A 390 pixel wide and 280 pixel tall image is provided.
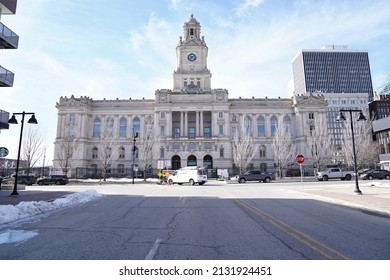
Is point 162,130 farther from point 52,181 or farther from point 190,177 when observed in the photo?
point 190,177

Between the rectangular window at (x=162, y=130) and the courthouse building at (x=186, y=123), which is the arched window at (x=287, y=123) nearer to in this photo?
the courthouse building at (x=186, y=123)

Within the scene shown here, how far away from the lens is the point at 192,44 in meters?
77.8

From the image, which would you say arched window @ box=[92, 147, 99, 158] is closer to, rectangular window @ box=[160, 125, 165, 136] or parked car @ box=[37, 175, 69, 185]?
rectangular window @ box=[160, 125, 165, 136]

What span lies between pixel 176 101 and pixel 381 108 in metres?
96.2

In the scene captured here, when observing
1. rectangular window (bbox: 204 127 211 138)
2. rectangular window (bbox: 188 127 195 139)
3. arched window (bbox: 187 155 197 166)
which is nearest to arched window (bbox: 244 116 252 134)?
rectangular window (bbox: 204 127 211 138)

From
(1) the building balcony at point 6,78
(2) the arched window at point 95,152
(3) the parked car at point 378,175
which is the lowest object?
(3) the parked car at point 378,175

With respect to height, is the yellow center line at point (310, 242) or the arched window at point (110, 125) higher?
the arched window at point (110, 125)

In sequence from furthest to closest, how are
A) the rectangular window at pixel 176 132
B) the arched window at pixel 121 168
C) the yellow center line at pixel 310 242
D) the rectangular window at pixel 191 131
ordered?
the rectangular window at pixel 191 131
the rectangular window at pixel 176 132
the arched window at pixel 121 168
the yellow center line at pixel 310 242

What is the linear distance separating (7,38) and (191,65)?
6107cm

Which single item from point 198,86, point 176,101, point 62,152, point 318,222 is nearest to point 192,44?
point 198,86

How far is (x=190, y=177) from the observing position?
3600 cm

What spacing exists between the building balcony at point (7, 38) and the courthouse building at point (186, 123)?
4579 cm

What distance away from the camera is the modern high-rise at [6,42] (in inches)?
799

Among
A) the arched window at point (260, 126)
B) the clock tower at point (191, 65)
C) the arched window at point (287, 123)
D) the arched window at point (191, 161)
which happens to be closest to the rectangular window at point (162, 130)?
the arched window at point (191, 161)
